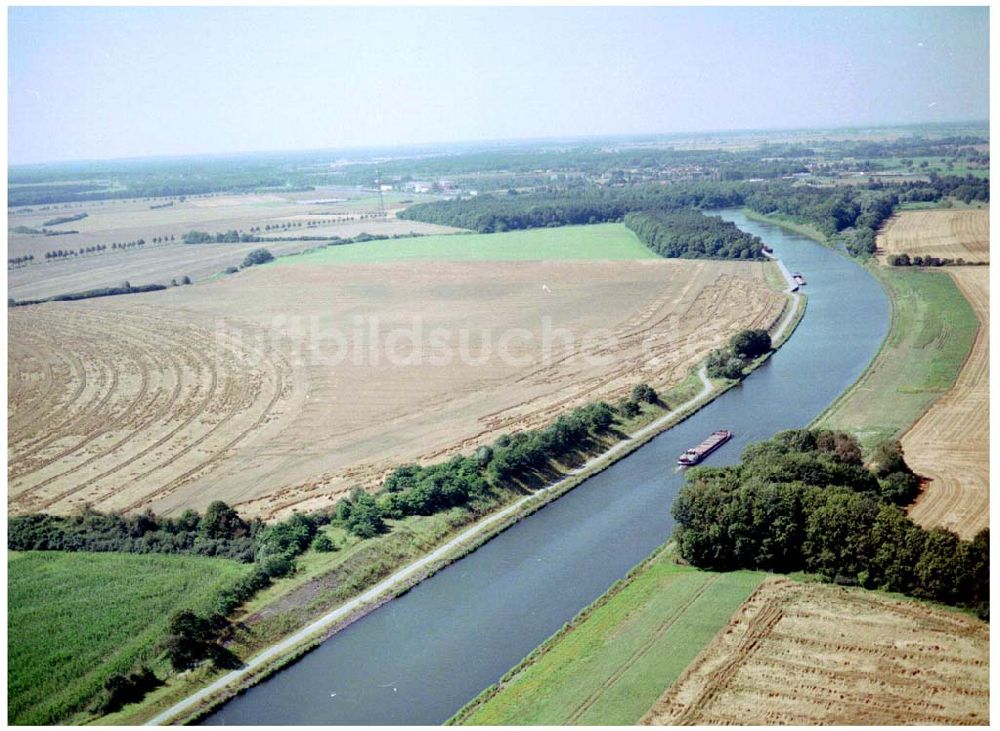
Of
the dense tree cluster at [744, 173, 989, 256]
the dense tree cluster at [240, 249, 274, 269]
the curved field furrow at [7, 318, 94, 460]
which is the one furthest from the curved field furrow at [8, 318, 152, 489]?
the dense tree cluster at [744, 173, 989, 256]

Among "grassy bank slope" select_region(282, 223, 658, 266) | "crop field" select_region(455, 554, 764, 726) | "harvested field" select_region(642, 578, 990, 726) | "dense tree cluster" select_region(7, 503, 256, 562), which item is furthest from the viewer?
"grassy bank slope" select_region(282, 223, 658, 266)

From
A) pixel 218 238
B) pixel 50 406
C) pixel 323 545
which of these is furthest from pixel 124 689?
pixel 218 238

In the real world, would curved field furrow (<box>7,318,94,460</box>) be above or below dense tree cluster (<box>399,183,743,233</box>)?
below

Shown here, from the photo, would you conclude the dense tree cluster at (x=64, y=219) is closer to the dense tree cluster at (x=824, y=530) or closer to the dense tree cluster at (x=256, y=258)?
the dense tree cluster at (x=256, y=258)

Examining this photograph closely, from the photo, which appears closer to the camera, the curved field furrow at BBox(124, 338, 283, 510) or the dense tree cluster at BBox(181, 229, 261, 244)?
the curved field furrow at BBox(124, 338, 283, 510)

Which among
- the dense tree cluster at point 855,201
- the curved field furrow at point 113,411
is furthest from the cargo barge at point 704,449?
the dense tree cluster at point 855,201

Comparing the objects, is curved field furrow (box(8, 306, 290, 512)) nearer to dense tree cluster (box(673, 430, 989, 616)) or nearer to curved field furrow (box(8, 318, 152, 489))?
curved field furrow (box(8, 318, 152, 489))

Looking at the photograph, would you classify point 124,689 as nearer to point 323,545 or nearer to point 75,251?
point 323,545
